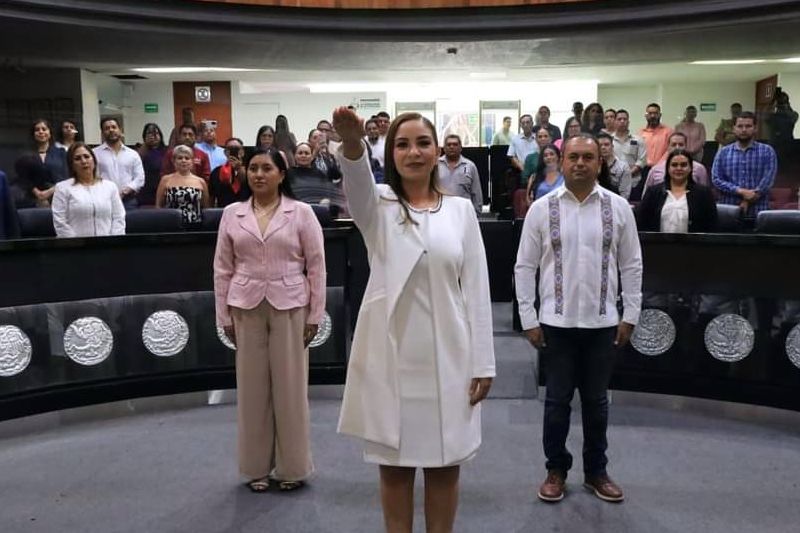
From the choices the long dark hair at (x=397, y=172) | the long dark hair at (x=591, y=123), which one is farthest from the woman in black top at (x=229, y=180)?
the long dark hair at (x=591, y=123)

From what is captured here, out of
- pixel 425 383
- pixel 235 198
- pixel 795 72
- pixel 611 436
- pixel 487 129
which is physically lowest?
pixel 611 436

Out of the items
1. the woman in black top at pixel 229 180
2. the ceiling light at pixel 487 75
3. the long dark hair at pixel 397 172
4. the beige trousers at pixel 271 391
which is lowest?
the beige trousers at pixel 271 391

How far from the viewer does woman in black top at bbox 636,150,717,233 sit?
4.43m

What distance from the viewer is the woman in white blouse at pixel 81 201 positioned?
4.54m

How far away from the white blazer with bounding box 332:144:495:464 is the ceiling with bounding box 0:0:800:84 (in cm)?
624

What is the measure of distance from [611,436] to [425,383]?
2.23 metres

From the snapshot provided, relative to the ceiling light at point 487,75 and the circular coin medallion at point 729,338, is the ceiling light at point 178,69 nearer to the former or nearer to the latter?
the ceiling light at point 487,75

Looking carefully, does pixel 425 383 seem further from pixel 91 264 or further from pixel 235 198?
pixel 235 198

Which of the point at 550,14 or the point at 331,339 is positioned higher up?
the point at 550,14

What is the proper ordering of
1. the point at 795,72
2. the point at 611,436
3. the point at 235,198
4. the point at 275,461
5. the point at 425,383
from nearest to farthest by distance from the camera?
the point at 425,383 → the point at 275,461 → the point at 611,436 → the point at 235,198 → the point at 795,72

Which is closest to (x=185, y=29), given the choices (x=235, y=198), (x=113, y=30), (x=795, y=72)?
(x=113, y=30)

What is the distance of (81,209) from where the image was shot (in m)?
4.55

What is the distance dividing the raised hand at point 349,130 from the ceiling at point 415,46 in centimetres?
639

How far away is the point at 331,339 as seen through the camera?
443 cm
